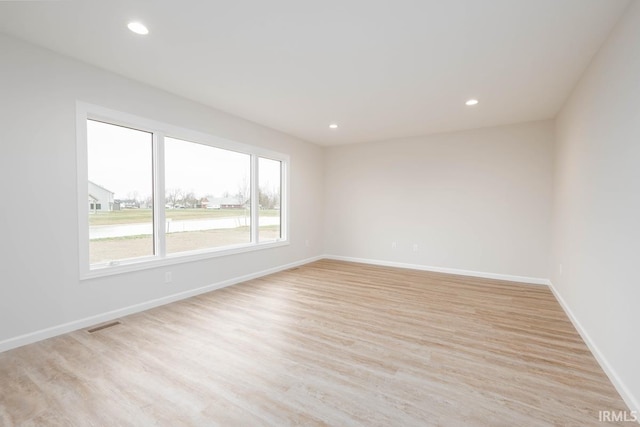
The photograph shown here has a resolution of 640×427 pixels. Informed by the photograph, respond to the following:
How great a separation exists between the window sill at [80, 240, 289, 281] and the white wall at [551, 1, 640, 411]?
4.30 meters

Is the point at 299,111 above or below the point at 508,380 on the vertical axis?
above

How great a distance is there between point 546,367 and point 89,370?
3.54m

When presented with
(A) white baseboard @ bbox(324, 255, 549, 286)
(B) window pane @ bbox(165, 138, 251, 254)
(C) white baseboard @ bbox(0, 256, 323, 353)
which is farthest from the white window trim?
(A) white baseboard @ bbox(324, 255, 549, 286)

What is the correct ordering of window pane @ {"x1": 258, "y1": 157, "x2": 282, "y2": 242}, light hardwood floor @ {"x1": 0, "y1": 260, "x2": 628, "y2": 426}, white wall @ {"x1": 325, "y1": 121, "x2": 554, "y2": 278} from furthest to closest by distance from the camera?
1. window pane @ {"x1": 258, "y1": 157, "x2": 282, "y2": 242}
2. white wall @ {"x1": 325, "y1": 121, "x2": 554, "y2": 278}
3. light hardwood floor @ {"x1": 0, "y1": 260, "x2": 628, "y2": 426}

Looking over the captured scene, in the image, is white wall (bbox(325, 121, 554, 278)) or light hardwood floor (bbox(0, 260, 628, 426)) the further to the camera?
white wall (bbox(325, 121, 554, 278))

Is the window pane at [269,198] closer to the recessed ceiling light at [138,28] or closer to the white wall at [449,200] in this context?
the white wall at [449,200]

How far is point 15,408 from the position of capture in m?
1.68

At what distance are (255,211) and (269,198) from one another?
0.51 metres

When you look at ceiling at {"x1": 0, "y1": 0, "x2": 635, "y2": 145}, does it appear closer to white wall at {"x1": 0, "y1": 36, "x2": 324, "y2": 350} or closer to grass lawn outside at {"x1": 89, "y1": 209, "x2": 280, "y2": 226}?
white wall at {"x1": 0, "y1": 36, "x2": 324, "y2": 350}

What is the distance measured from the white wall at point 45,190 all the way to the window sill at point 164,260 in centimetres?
8

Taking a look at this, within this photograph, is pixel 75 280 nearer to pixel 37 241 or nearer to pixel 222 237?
pixel 37 241

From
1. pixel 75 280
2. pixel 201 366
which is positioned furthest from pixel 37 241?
pixel 201 366

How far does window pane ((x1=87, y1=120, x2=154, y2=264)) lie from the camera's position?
2.97 meters

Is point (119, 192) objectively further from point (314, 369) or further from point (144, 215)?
point (314, 369)
